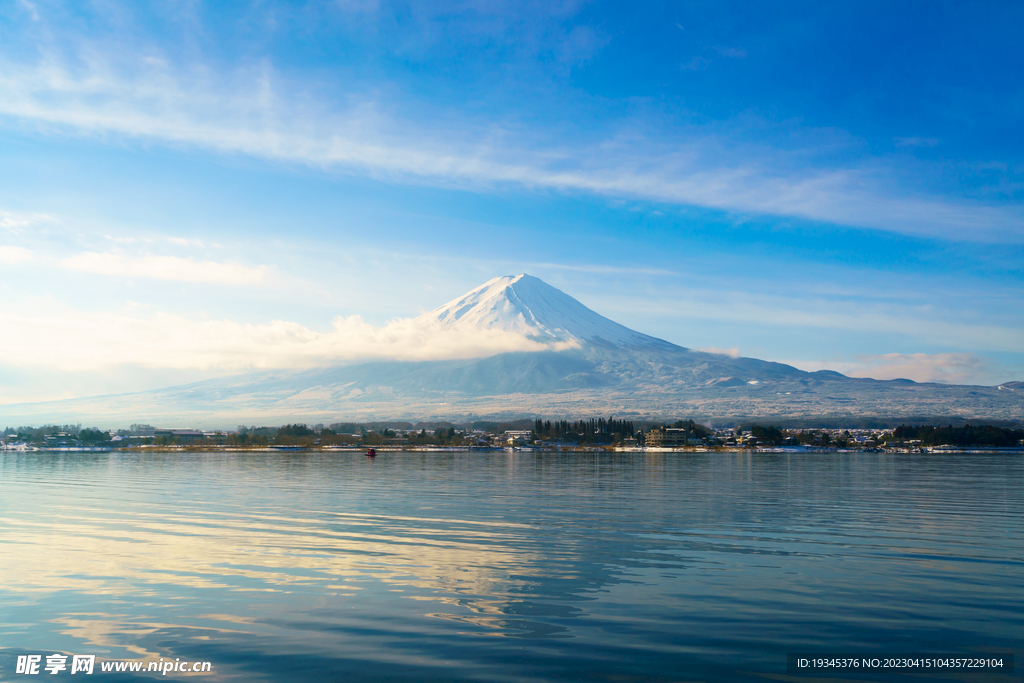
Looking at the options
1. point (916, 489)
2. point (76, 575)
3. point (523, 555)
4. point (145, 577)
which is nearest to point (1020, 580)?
point (523, 555)

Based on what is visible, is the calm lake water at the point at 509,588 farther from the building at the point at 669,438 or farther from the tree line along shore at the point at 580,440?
the building at the point at 669,438

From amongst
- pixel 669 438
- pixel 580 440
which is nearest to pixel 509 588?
pixel 580 440

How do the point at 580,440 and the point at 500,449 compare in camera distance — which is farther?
the point at 580,440

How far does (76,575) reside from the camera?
60.2ft

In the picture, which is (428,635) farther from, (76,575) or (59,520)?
(59,520)

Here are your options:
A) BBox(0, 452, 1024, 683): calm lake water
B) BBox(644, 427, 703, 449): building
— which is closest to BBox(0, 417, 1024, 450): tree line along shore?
BBox(644, 427, 703, 449): building

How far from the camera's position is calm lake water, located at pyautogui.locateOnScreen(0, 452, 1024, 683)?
11.6 m

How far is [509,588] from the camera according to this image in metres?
16.2

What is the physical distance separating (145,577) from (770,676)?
1629 cm

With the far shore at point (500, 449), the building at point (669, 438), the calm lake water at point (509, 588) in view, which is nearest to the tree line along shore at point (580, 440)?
the building at point (669, 438)

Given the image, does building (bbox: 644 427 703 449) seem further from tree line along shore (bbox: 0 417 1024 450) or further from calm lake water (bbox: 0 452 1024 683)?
calm lake water (bbox: 0 452 1024 683)

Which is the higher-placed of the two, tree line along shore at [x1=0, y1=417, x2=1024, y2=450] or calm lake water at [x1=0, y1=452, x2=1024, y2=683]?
calm lake water at [x1=0, y1=452, x2=1024, y2=683]

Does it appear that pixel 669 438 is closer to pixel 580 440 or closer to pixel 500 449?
pixel 580 440

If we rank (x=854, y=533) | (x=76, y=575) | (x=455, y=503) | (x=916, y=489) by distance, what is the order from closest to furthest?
1. (x=76, y=575)
2. (x=854, y=533)
3. (x=455, y=503)
4. (x=916, y=489)
